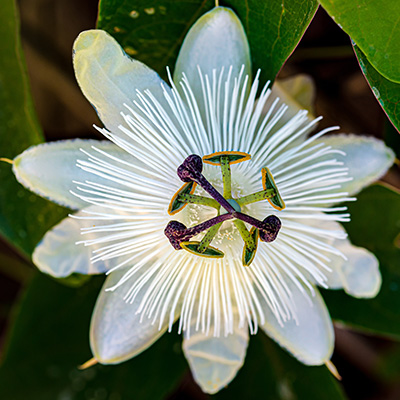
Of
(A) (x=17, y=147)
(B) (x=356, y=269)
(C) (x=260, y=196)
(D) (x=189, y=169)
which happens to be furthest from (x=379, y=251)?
(A) (x=17, y=147)

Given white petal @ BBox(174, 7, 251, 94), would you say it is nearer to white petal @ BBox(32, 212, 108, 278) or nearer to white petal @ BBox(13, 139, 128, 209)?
white petal @ BBox(13, 139, 128, 209)

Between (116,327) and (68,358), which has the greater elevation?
(116,327)

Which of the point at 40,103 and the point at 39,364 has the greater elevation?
the point at 40,103

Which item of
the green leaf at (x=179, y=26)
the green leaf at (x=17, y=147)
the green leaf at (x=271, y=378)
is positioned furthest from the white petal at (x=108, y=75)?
the green leaf at (x=271, y=378)

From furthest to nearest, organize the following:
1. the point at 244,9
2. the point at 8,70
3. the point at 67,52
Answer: the point at 67,52 < the point at 8,70 < the point at 244,9

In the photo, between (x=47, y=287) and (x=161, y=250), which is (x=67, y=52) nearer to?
(x=47, y=287)

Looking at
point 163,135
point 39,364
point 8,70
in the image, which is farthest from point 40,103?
point 163,135

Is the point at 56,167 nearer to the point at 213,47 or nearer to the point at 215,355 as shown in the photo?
the point at 213,47
